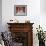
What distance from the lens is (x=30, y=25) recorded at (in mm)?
5809

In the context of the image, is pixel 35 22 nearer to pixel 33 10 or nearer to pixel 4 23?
pixel 33 10

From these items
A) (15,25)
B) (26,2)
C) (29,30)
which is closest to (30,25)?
(29,30)

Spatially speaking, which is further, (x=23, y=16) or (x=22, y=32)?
(x=23, y=16)

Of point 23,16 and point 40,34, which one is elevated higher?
point 23,16

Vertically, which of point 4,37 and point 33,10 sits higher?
point 33,10

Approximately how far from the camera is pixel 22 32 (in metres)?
5.88

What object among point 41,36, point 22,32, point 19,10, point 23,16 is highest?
point 19,10

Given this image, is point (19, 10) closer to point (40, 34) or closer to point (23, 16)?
point (23, 16)

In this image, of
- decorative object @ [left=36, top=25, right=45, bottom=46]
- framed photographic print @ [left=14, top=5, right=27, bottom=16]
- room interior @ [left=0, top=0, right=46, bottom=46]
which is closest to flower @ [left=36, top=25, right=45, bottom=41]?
decorative object @ [left=36, top=25, right=45, bottom=46]

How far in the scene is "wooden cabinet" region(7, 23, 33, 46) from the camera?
19.0 ft

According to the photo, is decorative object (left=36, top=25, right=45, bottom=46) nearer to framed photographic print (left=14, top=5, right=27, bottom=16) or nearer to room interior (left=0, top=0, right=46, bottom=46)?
room interior (left=0, top=0, right=46, bottom=46)

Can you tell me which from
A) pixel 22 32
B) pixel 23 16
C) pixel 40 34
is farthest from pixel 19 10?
pixel 40 34

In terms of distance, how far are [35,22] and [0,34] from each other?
1845 millimetres

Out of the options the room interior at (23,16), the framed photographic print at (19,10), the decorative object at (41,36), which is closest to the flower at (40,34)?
the decorative object at (41,36)
